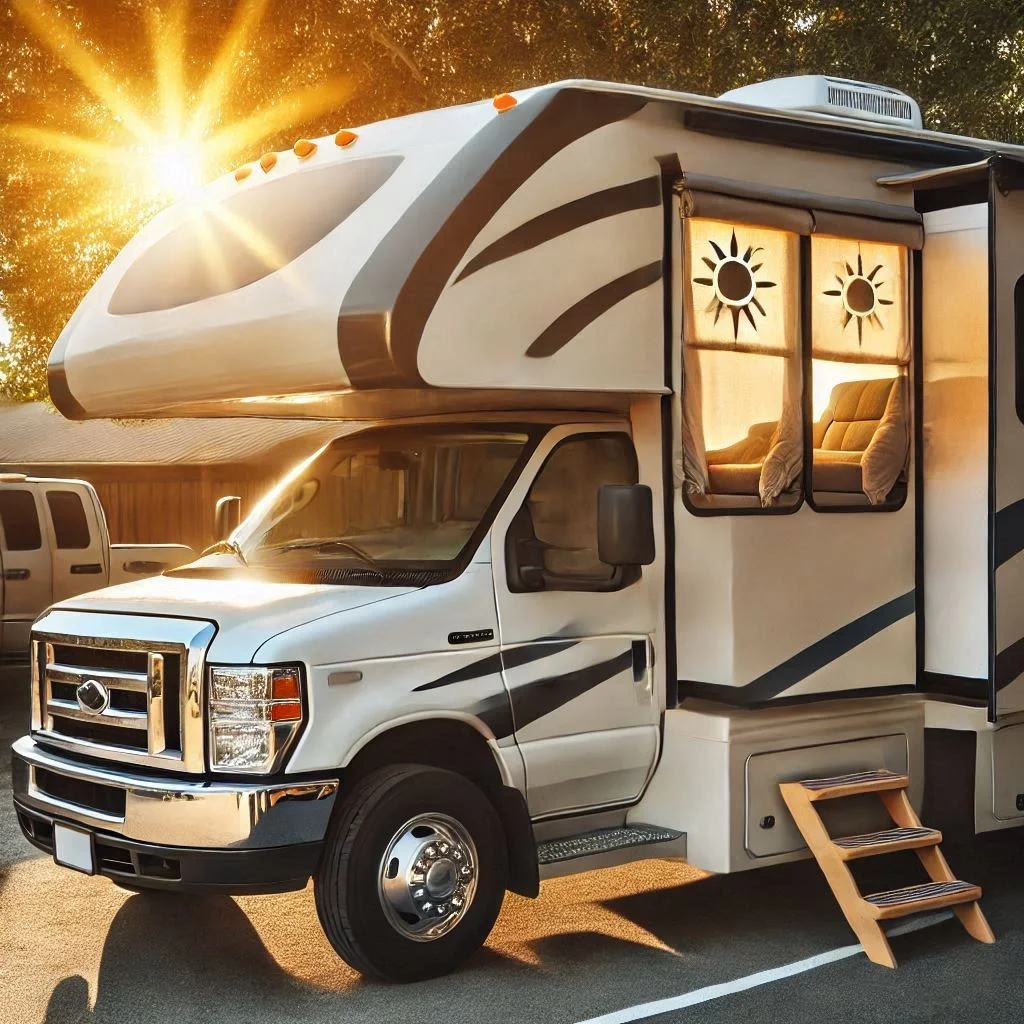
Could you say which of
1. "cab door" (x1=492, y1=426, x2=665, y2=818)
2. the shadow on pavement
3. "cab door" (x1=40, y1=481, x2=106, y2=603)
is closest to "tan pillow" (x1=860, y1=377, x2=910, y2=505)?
"cab door" (x1=492, y1=426, x2=665, y2=818)

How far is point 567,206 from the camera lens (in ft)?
20.7

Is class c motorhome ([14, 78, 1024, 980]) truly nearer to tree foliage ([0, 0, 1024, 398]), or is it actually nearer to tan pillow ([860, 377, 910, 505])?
tan pillow ([860, 377, 910, 505])

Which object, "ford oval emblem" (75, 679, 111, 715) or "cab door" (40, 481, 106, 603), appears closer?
"ford oval emblem" (75, 679, 111, 715)

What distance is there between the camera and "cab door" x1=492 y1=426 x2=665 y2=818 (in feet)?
21.0

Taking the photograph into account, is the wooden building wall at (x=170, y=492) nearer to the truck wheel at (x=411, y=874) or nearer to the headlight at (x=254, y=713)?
the truck wheel at (x=411, y=874)

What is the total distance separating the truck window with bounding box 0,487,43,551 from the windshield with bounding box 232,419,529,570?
7.12 meters

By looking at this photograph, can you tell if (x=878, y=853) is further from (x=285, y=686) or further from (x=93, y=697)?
(x=93, y=697)

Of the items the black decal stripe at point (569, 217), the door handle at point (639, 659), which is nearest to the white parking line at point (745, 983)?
the door handle at point (639, 659)

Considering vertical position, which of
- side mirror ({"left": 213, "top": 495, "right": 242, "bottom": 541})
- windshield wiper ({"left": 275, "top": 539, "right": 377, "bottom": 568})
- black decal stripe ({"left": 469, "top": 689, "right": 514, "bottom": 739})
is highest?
side mirror ({"left": 213, "top": 495, "right": 242, "bottom": 541})

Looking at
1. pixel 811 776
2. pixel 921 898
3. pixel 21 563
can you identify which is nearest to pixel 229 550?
pixel 811 776

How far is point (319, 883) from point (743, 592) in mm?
2127

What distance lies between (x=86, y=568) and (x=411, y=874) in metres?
8.83

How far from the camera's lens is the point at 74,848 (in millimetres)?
6145

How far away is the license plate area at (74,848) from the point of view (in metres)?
6.05
